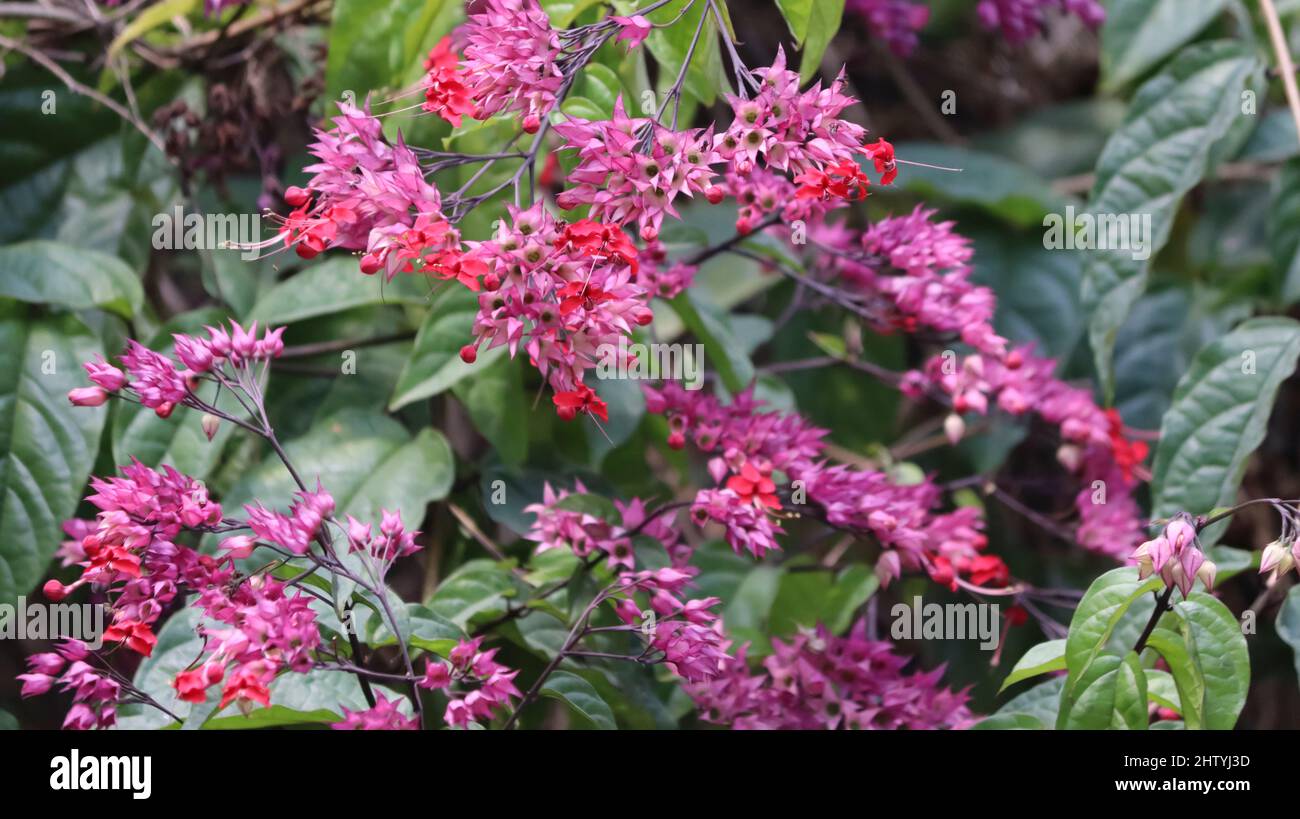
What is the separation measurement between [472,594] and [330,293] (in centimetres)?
33

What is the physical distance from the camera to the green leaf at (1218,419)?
1090mm

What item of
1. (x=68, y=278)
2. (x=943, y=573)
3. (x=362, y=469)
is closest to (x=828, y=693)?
(x=943, y=573)

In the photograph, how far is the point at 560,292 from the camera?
73 cm

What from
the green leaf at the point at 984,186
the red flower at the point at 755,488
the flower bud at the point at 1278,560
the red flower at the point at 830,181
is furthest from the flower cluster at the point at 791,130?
the green leaf at the point at 984,186

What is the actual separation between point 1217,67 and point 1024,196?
11.2 inches

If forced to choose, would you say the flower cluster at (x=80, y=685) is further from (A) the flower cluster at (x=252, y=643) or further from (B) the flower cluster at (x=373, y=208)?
(B) the flower cluster at (x=373, y=208)

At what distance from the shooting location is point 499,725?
917mm

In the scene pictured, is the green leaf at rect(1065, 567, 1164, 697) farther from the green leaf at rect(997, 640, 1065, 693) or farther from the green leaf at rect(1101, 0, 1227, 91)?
the green leaf at rect(1101, 0, 1227, 91)

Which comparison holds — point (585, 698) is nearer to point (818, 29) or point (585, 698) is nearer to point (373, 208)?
point (373, 208)

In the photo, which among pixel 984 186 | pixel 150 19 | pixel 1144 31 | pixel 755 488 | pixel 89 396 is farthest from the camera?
pixel 984 186

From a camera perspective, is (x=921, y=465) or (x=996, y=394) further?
(x=921, y=465)

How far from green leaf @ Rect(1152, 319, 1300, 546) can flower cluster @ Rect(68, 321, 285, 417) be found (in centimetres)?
80

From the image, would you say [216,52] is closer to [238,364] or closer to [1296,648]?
[238,364]
